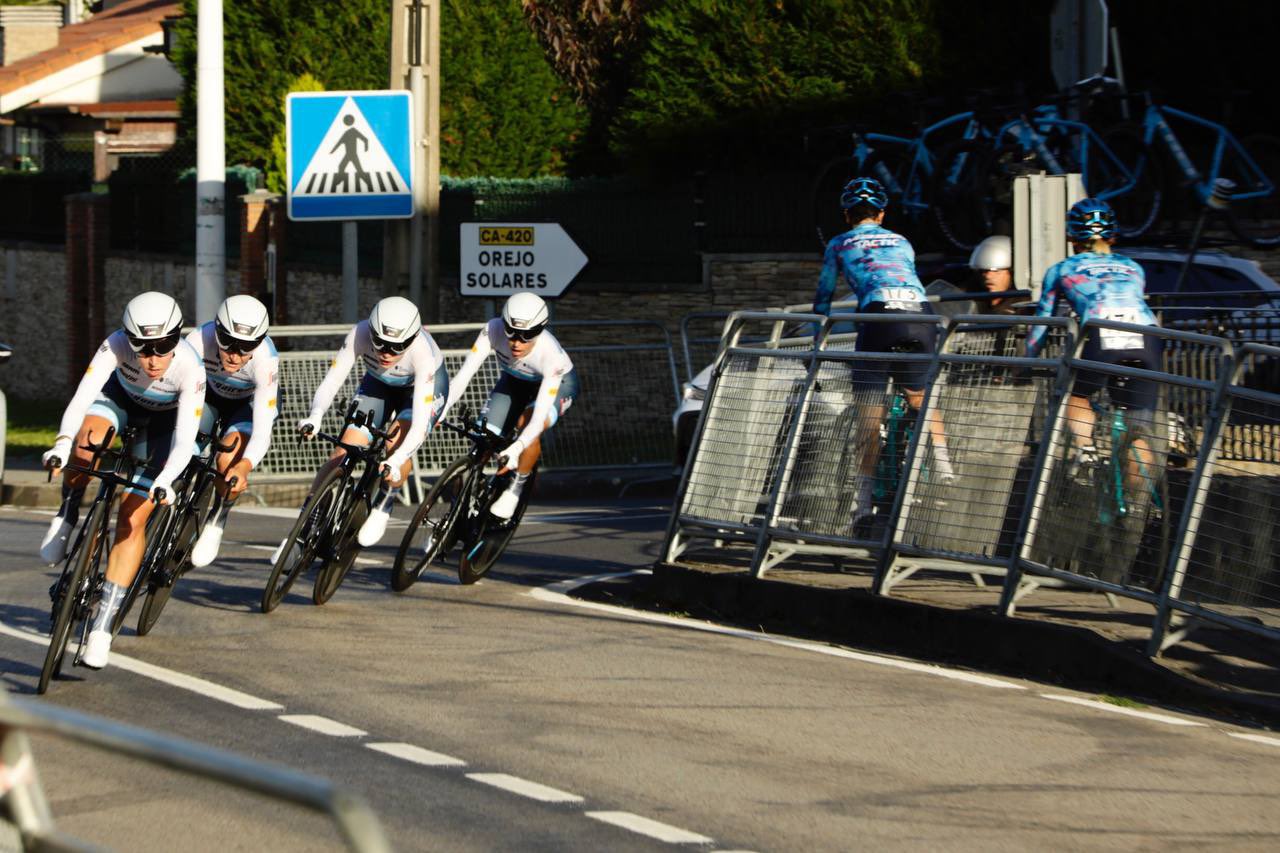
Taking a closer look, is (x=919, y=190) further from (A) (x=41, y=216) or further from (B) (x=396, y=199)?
(A) (x=41, y=216)

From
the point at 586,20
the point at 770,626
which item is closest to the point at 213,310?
the point at 770,626

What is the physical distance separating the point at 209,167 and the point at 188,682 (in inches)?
444

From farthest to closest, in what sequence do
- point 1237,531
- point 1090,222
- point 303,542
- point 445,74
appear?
1. point 445,74
2. point 1090,222
3. point 303,542
4. point 1237,531

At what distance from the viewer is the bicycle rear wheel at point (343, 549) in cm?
1124

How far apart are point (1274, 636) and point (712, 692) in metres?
2.33

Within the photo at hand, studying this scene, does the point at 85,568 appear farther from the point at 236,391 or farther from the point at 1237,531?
the point at 1237,531

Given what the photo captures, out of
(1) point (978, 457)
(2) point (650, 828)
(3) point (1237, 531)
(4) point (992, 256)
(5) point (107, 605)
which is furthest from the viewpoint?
(4) point (992, 256)

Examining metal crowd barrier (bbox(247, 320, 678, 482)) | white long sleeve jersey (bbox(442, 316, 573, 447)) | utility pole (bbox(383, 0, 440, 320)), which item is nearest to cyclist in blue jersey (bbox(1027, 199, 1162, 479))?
white long sleeve jersey (bbox(442, 316, 573, 447))

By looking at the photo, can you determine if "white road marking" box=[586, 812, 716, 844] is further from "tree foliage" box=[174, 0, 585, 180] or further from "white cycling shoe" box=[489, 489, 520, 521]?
"tree foliage" box=[174, 0, 585, 180]

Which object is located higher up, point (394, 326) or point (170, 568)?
point (394, 326)

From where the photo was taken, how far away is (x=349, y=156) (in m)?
18.1

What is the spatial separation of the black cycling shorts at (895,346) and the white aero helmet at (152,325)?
3747 millimetres

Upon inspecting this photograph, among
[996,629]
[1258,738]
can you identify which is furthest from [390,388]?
[1258,738]

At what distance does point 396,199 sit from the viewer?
Answer: 59.7 feet
